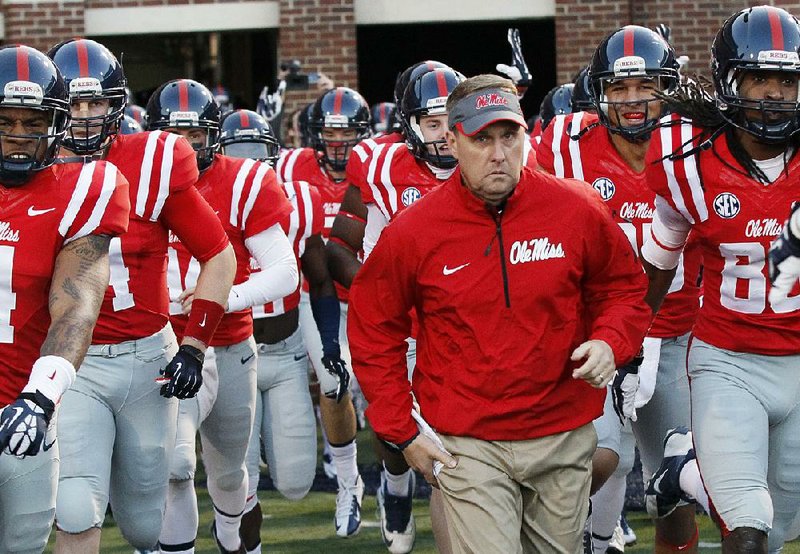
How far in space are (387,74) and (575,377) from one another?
12.7 metres

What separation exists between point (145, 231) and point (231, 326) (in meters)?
0.98

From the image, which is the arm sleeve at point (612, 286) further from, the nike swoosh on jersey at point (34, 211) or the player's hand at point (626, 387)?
the nike swoosh on jersey at point (34, 211)

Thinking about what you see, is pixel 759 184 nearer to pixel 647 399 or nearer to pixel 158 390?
pixel 647 399

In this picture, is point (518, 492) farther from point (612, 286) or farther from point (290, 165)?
point (290, 165)

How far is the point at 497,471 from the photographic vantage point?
13.9 ft

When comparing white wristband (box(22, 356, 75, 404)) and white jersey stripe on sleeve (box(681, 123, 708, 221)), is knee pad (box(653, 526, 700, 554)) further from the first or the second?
white wristband (box(22, 356, 75, 404))

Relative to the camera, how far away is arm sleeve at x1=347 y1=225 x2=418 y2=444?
4.25 meters

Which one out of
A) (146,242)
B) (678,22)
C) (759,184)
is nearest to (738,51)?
(759,184)

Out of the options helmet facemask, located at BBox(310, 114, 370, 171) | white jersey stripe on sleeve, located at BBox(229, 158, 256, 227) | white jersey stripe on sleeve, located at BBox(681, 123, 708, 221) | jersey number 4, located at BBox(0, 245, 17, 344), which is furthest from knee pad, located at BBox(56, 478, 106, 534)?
helmet facemask, located at BBox(310, 114, 370, 171)

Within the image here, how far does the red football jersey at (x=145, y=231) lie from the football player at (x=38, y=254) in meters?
0.69

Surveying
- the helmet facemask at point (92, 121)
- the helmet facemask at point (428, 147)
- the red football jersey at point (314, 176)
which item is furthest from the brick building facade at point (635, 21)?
the helmet facemask at point (92, 121)

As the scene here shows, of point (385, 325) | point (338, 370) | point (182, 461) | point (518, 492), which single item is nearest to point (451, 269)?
point (385, 325)

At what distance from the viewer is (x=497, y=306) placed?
420 centimetres

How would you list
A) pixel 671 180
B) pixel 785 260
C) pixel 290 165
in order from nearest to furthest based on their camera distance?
1. pixel 785 260
2. pixel 671 180
3. pixel 290 165
